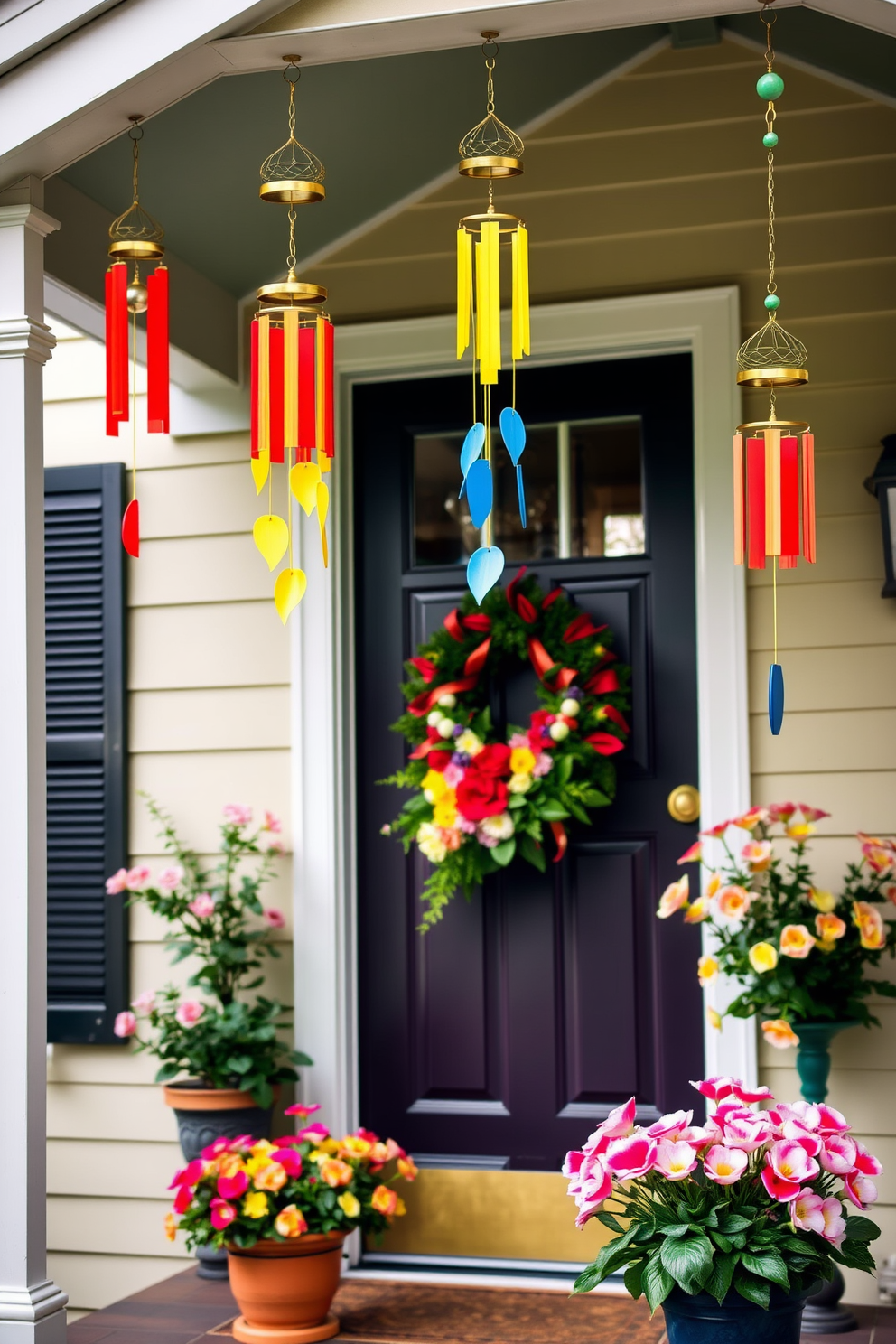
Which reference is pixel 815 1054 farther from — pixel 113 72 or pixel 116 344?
pixel 113 72

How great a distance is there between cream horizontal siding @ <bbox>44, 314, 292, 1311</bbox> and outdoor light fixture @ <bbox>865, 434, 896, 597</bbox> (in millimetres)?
1395

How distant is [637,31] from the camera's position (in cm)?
325

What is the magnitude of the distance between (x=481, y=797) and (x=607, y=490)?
0.79 metres

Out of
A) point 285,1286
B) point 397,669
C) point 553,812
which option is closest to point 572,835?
point 553,812

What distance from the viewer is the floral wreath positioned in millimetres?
3090

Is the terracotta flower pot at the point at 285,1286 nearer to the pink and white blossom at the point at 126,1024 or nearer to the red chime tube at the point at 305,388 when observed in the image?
the pink and white blossom at the point at 126,1024

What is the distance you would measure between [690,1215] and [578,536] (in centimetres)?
182

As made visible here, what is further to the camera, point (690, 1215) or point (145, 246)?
point (145, 246)

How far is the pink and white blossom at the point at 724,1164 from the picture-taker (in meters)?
1.78

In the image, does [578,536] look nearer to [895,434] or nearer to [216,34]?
[895,434]

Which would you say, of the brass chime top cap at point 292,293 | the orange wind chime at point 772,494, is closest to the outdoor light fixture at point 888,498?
the orange wind chime at point 772,494

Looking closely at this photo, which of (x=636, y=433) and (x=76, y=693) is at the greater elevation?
(x=636, y=433)

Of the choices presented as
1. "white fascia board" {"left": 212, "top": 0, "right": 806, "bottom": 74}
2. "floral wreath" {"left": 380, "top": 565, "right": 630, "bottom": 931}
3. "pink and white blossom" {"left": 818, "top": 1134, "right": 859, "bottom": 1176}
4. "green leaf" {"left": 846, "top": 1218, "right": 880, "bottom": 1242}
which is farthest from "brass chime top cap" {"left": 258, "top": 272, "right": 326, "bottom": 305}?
"green leaf" {"left": 846, "top": 1218, "right": 880, "bottom": 1242}

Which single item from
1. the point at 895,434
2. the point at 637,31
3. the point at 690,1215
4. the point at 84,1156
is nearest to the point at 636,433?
the point at 895,434
